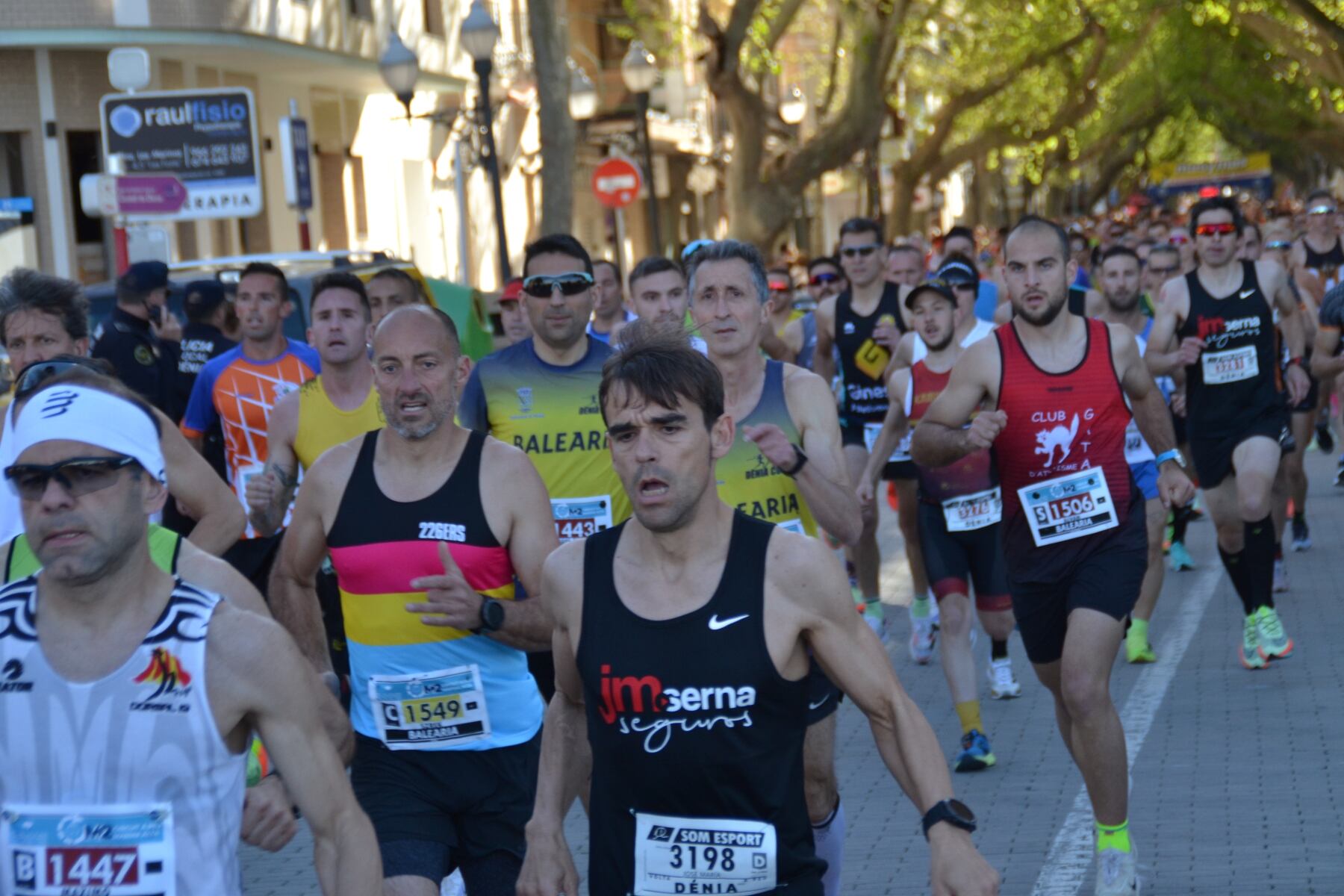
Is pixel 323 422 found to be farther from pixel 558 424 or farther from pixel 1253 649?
pixel 1253 649

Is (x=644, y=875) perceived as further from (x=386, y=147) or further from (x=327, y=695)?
(x=386, y=147)

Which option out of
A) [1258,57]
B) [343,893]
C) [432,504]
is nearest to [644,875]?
[343,893]

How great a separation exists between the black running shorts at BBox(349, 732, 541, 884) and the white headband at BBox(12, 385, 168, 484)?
171cm

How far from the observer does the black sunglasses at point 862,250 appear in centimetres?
1136

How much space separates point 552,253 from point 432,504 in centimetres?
209

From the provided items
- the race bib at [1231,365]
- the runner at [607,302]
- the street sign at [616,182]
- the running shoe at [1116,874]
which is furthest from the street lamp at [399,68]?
the running shoe at [1116,874]

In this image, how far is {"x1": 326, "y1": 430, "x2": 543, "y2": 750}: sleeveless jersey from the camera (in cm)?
486

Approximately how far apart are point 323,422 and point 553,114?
13.4 m

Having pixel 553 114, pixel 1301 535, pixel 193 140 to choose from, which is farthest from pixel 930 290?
pixel 553 114

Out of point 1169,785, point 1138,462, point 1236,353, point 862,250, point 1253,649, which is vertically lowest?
point 1169,785

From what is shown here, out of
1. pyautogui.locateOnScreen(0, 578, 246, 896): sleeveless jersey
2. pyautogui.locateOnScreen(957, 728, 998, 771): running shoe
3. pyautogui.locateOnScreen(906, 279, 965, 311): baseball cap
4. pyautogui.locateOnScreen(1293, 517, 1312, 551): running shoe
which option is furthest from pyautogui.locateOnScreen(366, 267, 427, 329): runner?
pyautogui.locateOnScreen(1293, 517, 1312, 551): running shoe

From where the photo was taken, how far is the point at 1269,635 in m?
9.55

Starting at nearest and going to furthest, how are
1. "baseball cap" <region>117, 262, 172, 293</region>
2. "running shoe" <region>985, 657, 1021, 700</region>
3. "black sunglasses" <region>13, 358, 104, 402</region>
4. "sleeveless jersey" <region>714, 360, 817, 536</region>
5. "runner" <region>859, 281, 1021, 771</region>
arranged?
"black sunglasses" <region>13, 358, 104, 402</region>, "sleeveless jersey" <region>714, 360, 817, 536</region>, "runner" <region>859, 281, 1021, 771</region>, "running shoe" <region>985, 657, 1021, 700</region>, "baseball cap" <region>117, 262, 172, 293</region>

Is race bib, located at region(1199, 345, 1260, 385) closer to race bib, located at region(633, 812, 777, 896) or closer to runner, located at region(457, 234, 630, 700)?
runner, located at region(457, 234, 630, 700)
